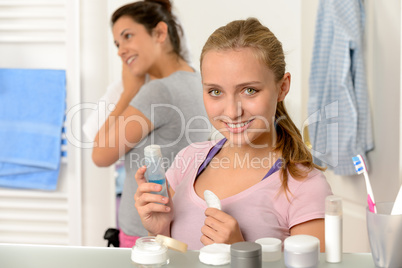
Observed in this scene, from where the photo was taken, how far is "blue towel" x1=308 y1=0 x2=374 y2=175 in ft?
4.48

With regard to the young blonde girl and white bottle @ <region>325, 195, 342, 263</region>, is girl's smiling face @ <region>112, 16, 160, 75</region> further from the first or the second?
white bottle @ <region>325, 195, 342, 263</region>

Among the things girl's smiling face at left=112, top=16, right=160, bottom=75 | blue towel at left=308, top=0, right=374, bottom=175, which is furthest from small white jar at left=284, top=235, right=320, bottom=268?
girl's smiling face at left=112, top=16, right=160, bottom=75

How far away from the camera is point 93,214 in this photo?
1.62 m

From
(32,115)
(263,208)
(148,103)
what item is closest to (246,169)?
(263,208)

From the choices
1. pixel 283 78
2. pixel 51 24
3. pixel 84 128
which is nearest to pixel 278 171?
pixel 283 78

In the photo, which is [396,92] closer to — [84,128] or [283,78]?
[283,78]

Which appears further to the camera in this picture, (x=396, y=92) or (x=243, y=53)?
(x=396, y=92)

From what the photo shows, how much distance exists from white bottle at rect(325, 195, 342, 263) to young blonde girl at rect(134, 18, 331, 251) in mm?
68

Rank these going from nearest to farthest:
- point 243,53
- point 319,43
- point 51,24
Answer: point 243,53, point 319,43, point 51,24

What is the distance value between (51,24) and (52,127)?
0.33 metres

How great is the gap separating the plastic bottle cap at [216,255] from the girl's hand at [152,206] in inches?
5.0

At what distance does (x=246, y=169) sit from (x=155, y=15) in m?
0.76

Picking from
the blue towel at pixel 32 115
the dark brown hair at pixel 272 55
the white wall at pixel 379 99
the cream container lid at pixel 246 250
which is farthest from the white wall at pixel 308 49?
the cream container lid at pixel 246 250

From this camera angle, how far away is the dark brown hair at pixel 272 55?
0.75 meters
